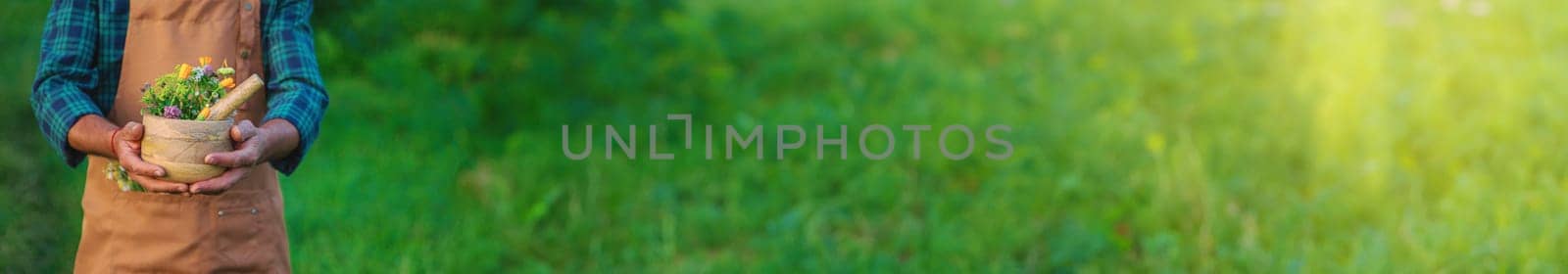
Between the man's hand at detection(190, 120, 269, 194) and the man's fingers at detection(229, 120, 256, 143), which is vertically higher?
the man's fingers at detection(229, 120, 256, 143)

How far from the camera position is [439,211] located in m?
5.03

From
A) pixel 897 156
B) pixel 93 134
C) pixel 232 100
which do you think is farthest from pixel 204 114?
pixel 897 156

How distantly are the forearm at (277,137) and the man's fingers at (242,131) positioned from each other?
2 cm

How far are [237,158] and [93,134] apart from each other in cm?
28

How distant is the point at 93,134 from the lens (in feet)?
7.15

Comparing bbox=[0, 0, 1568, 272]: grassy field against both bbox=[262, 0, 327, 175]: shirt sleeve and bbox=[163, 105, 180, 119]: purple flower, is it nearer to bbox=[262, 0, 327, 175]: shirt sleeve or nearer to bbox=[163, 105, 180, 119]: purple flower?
bbox=[262, 0, 327, 175]: shirt sleeve

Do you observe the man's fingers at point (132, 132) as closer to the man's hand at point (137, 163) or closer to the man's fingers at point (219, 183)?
the man's hand at point (137, 163)

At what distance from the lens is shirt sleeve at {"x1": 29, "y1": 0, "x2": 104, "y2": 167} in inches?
87.0

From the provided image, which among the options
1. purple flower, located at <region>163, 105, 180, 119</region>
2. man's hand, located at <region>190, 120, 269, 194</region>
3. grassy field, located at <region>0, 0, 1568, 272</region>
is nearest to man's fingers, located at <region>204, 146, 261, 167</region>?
man's hand, located at <region>190, 120, 269, 194</region>

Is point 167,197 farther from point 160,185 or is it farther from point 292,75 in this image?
point 292,75

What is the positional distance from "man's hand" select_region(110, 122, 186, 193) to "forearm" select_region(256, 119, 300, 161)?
154mm

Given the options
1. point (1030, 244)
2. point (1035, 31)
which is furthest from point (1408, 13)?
point (1030, 244)

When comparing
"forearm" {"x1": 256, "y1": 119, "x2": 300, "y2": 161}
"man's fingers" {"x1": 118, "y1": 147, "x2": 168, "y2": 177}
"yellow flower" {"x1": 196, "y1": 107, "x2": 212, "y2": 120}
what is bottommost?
"man's fingers" {"x1": 118, "y1": 147, "x2": 168, "y2": 177}

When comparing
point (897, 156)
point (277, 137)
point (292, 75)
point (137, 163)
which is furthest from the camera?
point (897, 156)
